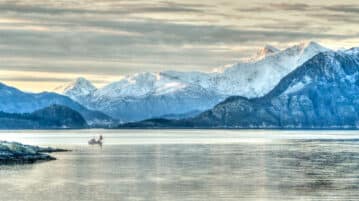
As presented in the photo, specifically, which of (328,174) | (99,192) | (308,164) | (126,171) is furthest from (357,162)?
(99,192)

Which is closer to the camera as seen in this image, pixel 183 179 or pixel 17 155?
pixel 183 179

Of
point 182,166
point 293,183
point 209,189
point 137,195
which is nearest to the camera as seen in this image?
point 137,195

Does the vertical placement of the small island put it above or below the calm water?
above

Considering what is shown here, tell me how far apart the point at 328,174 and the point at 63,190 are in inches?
1480

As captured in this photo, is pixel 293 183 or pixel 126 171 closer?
pixel 293 183

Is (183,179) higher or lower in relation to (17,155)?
lower

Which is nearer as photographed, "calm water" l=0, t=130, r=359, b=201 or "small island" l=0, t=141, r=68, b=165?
"calm water" l=0, t=130, r=359, b=201

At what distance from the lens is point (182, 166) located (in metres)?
128

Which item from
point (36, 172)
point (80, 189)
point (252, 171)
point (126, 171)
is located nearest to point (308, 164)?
point (252, 171)

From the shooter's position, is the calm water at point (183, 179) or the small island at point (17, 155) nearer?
the calm water at point (183, 179)

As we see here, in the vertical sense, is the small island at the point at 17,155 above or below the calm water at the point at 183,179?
above

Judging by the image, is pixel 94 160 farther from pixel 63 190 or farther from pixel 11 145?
pixel 63 190

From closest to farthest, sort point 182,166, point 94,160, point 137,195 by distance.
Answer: point 137,195, point 182,166, point 94,160

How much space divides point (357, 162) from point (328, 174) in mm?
24314
